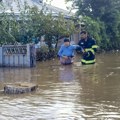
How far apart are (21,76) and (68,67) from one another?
305cm

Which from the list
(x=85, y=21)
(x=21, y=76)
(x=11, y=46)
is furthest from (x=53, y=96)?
(x=85, y=21)

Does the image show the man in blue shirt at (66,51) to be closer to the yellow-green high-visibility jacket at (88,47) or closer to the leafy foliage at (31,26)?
the yellow-green high-visibility jacket at (88,47)

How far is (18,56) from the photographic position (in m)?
17.0

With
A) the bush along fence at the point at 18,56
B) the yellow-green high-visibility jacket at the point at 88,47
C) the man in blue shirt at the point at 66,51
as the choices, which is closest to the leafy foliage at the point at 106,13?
the bush along fence at the point at 18,56

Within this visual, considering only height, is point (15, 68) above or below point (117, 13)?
below

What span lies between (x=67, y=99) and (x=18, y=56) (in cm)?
868

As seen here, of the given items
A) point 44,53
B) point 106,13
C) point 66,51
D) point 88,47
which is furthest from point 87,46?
point 106,13

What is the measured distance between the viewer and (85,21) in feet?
97.2

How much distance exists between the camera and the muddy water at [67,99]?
7.08 m

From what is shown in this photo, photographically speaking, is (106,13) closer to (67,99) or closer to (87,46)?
(87,46)

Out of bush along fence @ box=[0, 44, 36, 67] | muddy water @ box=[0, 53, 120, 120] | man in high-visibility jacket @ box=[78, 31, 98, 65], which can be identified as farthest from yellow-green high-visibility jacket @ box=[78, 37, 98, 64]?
muddy water @ box=[0, 53, 120, 120]

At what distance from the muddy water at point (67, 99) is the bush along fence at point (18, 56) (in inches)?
150

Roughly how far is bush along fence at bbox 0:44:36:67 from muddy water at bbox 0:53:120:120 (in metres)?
3.82

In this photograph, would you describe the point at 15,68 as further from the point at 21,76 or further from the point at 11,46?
the point at 21,76
